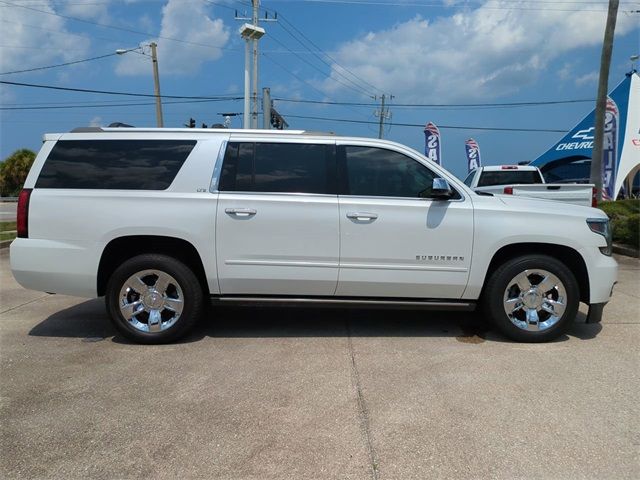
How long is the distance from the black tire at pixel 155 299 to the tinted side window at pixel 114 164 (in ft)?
2.41

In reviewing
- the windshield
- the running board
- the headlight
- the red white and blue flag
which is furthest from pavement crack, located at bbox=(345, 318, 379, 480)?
the red white and blue flag

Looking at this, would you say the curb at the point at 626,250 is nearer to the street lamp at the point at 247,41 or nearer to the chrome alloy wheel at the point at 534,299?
the chrome alloy wheel at the point at 534,299

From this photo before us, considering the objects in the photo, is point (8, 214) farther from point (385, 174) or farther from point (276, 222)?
point (385, 174)

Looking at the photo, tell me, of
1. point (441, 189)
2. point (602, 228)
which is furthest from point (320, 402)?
point (602, 228)

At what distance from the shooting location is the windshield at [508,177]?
11875 mm

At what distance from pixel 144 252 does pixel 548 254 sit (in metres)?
3.87

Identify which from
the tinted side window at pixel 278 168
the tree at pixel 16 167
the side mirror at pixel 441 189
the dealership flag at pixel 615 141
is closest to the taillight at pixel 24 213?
the tinted side window at pixel 278 168

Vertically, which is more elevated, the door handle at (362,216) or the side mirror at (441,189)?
the side mirror at (441,189)

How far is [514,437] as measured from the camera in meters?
3.08

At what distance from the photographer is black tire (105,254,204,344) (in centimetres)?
463

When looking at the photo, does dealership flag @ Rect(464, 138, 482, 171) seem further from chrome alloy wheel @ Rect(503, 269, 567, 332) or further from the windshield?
chrome alloy wheel @ Rect(503, 269, 567, 332)

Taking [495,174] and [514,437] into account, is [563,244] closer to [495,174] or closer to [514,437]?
[514,437]

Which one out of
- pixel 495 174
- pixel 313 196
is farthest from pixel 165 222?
pixel 495 174

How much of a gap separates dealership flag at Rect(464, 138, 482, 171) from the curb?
24.6 meters
